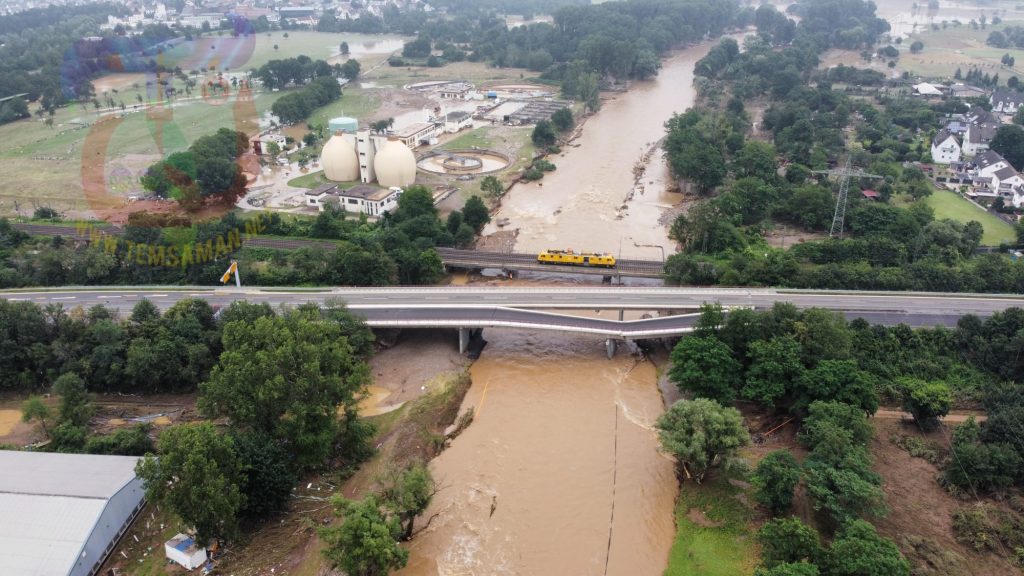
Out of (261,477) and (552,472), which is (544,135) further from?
(261,477)

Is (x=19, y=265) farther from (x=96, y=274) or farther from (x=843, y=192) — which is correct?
(x=843, y=192)

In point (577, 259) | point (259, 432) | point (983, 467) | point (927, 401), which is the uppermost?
point (259, 432)

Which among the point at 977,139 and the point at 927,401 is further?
the point at 977,139

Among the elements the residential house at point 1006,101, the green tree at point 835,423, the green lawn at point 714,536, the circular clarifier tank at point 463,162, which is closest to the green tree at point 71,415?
the green lawn at point 714,536

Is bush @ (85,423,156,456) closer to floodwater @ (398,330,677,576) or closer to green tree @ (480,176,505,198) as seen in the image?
floodwater @ (398,330,677,576)

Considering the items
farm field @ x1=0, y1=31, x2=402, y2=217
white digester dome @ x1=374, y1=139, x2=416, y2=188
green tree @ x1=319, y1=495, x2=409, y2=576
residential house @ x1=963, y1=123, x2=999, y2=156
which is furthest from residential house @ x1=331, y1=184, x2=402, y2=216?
residential house @ x1=963, y1=123, x2=999, y2=156

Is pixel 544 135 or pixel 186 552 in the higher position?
pixel 544 135

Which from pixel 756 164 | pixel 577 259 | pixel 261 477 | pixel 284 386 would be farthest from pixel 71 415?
pixel 756 164
